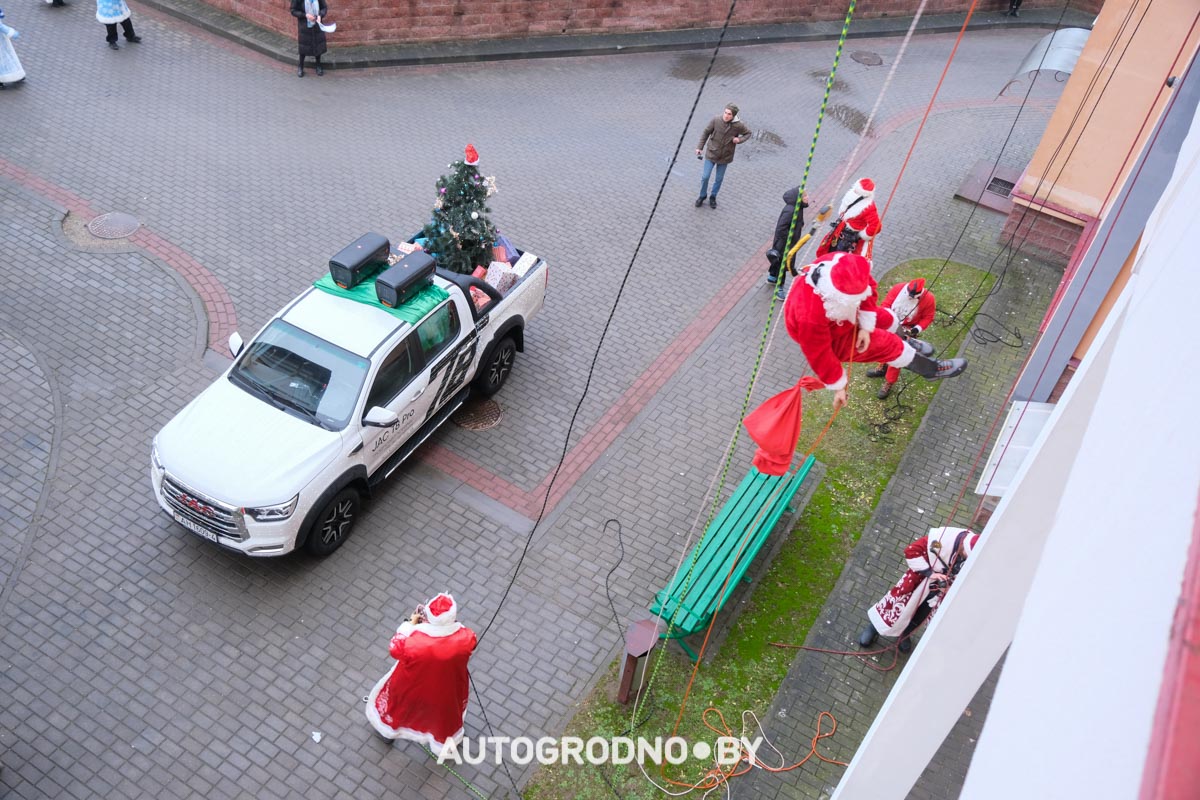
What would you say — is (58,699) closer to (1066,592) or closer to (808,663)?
(808,663)

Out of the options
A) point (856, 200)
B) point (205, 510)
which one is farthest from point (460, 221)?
point (856, 200)

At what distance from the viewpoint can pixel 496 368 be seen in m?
10.6

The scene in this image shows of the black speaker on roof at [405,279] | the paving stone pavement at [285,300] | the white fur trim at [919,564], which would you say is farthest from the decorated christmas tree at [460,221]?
the white fur trim at [919,564]

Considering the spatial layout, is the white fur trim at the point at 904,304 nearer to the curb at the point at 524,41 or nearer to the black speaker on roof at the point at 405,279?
the black speaker on roof at the point at 405,279

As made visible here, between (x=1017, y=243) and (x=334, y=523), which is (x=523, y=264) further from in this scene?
(x=1017, y=243)

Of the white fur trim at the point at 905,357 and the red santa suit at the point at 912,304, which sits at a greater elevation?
the white fur trim at the point at 905,357

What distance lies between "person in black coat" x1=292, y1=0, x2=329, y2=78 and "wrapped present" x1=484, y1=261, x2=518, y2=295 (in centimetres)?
758

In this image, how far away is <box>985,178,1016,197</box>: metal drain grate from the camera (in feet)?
51.4

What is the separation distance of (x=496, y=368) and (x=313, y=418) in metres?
2.57

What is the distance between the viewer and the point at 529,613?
8711mm

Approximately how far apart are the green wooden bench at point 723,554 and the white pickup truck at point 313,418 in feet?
9.88

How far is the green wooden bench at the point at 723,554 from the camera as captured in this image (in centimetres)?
817

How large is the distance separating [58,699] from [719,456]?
663 cm

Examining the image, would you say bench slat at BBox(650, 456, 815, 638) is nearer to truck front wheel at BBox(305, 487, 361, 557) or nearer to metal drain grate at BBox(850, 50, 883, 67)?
truck front wheel at BBox(305, 487, 361, 557)
